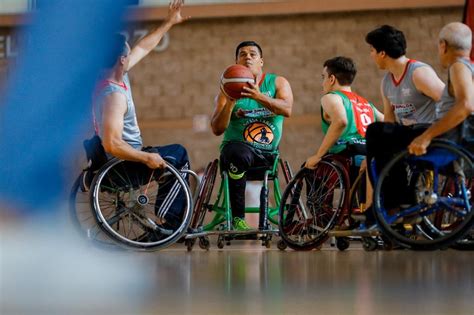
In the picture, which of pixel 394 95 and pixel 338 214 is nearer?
pixel 394 95

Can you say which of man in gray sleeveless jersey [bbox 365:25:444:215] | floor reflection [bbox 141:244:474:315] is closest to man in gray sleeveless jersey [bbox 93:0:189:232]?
floor reflection [bbox 141:244:474:315]

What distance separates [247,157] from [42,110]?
195 centimetres

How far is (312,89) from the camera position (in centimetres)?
1005

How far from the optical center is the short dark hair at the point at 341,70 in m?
4.67

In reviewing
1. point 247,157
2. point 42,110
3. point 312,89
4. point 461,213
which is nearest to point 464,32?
point 461,213

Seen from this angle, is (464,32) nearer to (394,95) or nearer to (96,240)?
(394,95)

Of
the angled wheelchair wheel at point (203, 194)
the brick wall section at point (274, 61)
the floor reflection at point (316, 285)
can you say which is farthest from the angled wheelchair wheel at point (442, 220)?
the brick wall section at point (274, 61)

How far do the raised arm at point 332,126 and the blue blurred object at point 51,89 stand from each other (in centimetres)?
156

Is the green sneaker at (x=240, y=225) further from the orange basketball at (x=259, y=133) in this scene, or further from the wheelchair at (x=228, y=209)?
the orange basketball at (x=259, y=133)

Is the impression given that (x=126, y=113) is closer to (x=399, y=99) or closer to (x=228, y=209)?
(x=228, y=209)

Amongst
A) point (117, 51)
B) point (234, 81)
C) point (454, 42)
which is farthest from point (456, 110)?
point (117, 51)

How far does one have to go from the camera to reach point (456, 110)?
3.33m

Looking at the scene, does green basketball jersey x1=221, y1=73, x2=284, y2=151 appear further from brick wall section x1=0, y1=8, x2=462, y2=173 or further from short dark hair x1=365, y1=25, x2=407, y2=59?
brick wall section x1=0, y1=8, x2=462, y2=173

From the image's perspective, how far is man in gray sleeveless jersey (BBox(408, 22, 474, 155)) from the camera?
3.34 m
